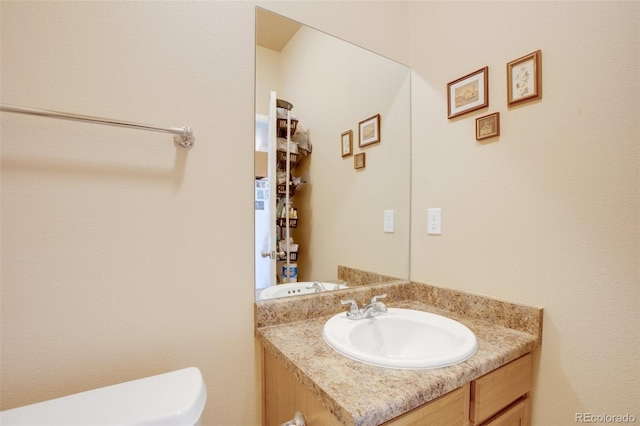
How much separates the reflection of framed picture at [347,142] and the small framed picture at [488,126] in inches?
20.1

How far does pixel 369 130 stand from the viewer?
4.35ft

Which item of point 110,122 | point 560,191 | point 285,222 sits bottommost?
point 285,222

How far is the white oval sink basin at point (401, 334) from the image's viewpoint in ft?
2.92

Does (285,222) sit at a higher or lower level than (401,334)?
higher

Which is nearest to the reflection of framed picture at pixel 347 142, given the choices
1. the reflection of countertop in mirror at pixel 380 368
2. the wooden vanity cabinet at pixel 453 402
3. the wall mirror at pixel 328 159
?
the wall mirror at pixel 328 159

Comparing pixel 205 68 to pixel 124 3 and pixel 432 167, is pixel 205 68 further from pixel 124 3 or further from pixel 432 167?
pixel 432 167

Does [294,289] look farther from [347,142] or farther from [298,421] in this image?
[347,142]

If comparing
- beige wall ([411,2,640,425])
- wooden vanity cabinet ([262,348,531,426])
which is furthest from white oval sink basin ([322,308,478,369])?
beige wall ([411,2,640,425])

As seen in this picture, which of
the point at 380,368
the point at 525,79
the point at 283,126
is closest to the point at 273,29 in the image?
the point at 283,126

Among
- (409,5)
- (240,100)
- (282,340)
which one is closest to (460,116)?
(409,5)

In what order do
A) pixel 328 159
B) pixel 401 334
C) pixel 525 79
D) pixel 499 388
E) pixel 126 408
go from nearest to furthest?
1. pixel 126 408
2. pixel 499 388
3. pixel 525 79
4. pixel 401 334
5. pixel 328 159

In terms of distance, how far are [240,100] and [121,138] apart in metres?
0.37

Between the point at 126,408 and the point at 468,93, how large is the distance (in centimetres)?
143

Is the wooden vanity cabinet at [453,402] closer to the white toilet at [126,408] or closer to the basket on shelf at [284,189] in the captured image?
the white toilet at [126,408]
